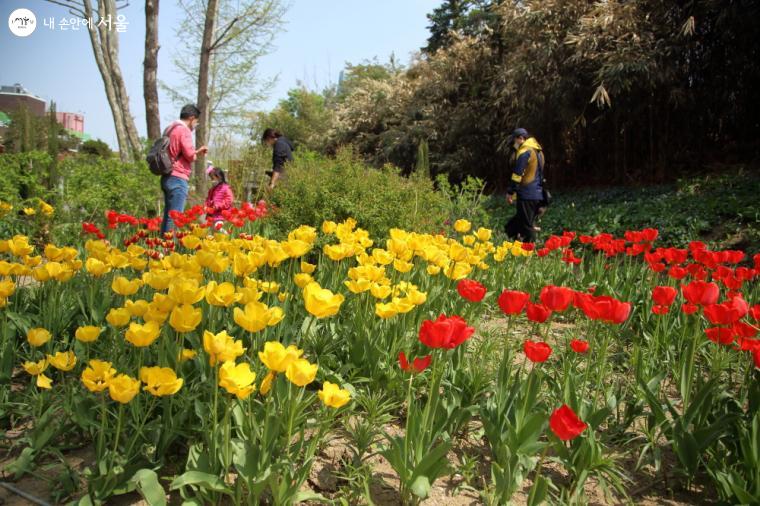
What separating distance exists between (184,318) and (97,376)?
0.77 feet

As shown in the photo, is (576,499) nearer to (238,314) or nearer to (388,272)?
(238,314)

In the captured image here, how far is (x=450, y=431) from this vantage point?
1.69 m

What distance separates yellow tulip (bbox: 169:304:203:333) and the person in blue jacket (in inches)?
175

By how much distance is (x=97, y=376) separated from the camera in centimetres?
122

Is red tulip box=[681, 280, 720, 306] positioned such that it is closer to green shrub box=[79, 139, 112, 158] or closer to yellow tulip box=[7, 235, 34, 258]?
yellow tulip box=[7, 235, 34, 258]

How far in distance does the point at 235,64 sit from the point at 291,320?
14294mm

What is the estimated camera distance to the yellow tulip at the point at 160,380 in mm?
1137

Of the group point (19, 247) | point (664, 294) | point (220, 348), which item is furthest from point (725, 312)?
point (19, 247)

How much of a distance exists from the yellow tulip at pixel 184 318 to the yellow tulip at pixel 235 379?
24cm

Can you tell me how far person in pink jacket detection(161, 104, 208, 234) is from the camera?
15.1ft

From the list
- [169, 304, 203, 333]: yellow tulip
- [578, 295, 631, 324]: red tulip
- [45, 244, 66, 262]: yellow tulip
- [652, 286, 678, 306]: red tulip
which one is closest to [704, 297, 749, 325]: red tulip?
[652, 286, 678, 306]: red tulip

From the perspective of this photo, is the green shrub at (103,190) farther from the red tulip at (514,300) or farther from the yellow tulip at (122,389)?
the red tulip at (514,300)

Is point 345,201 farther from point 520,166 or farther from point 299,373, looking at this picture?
point 299,373

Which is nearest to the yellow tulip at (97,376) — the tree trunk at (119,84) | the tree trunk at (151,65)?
the tree trunk at (151,65)
